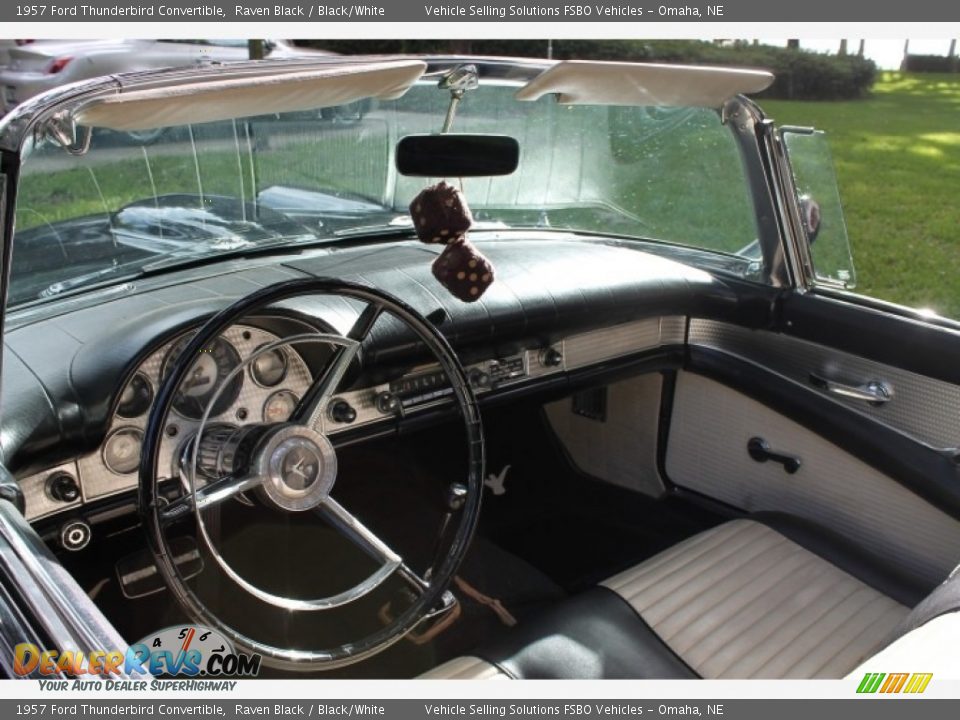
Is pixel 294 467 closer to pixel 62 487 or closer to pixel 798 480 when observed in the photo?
pixel 62 487

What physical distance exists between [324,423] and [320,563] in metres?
0.57

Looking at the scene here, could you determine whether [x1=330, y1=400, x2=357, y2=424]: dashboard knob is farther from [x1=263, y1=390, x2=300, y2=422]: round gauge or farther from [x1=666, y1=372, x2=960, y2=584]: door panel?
[x1=666, y1=372, x2=960, y2=584]: door panel

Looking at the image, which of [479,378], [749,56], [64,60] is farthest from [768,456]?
[64,60]

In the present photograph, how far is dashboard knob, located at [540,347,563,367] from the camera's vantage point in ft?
9.29

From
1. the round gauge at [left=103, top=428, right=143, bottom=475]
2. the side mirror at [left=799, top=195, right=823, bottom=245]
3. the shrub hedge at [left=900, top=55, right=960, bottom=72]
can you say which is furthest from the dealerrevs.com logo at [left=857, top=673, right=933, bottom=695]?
the shrub hedge at [left=900, top=55, right=960, bottom=72]

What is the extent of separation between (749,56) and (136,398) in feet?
22.4

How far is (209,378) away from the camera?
6.98 feet

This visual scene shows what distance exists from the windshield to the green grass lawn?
7.99 feet

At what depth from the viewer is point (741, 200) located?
2.94m

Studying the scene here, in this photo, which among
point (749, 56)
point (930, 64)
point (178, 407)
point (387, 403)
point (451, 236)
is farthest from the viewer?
point (749, 56)

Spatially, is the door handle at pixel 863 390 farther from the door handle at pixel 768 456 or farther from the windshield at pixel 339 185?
the windshield at pixel 339 185

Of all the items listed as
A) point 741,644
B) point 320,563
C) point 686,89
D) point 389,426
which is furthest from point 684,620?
point 686,89

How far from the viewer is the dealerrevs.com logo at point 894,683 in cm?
118

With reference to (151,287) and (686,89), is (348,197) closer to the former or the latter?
(151,287)
